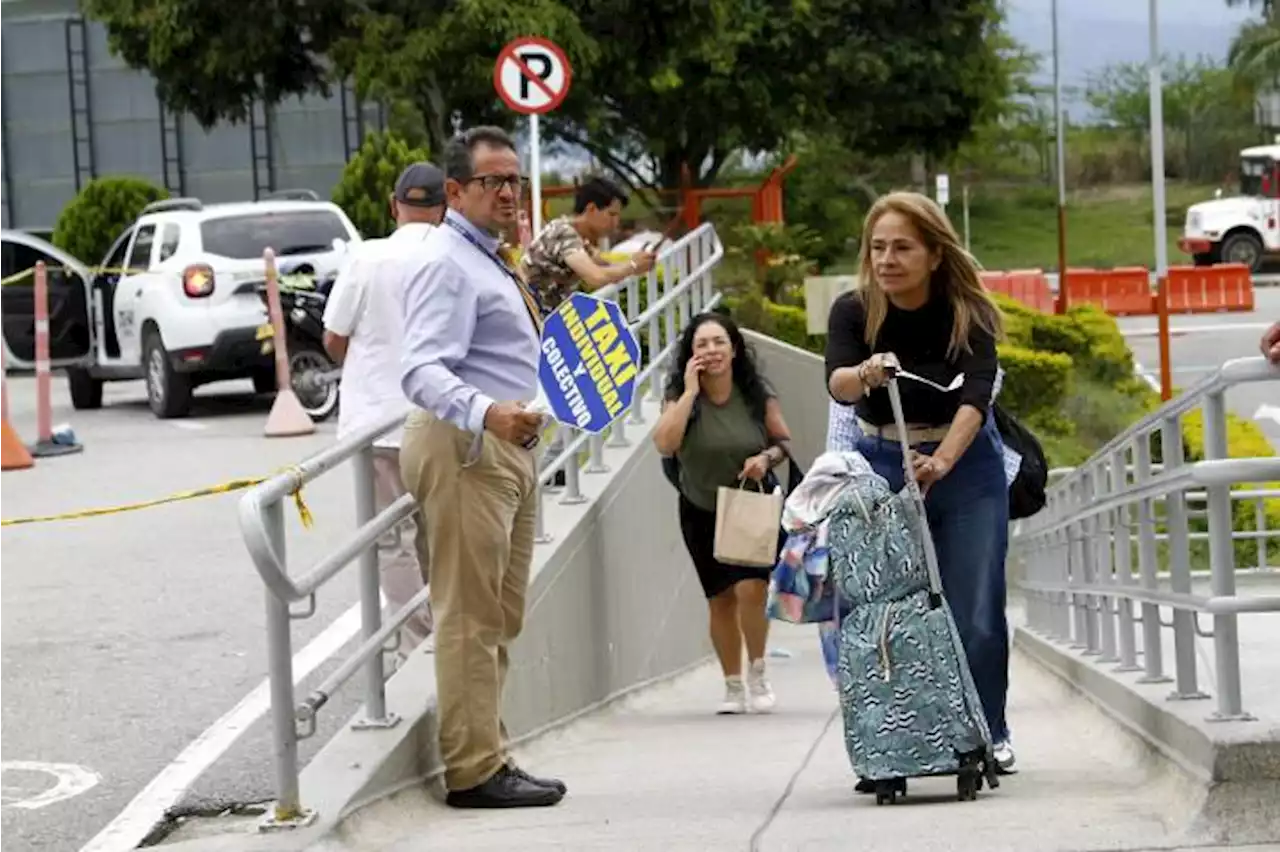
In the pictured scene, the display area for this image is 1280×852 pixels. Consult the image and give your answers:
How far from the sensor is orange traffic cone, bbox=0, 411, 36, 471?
17.8 metres

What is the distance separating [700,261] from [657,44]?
19208 millimetres

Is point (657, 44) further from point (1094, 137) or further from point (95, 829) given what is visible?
point (1094, 137)

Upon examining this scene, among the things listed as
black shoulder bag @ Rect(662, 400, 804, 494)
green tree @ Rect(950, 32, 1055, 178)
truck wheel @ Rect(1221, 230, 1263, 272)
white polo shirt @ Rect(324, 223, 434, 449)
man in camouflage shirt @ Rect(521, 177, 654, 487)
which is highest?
green tree @ Rect(950, 32, 1055, 178)

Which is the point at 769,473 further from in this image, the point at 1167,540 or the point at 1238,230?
the point at 1238,230

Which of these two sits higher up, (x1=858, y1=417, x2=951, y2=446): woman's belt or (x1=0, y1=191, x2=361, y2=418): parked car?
(x1=0, y1=191, x2=361, y2=418): parked car

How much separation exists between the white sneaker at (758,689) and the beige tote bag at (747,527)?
0.81 metres

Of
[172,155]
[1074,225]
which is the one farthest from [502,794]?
[1074,225]

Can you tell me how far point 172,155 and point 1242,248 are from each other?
23300 millimetres

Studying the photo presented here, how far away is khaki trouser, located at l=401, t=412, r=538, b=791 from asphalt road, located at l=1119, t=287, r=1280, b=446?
20.8m

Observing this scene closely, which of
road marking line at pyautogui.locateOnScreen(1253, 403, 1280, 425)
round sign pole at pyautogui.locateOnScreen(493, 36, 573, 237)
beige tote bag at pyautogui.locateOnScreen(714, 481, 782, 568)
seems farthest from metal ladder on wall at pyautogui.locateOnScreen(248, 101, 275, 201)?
beige tote bag at pyautogui.locateOnScreen(714, 481, 782, 568)

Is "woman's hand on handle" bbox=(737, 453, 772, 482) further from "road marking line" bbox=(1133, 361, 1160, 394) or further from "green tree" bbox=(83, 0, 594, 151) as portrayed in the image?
"green tree" bbox=(83, 0, 594, 151)

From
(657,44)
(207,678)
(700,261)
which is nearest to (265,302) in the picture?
(700,261)

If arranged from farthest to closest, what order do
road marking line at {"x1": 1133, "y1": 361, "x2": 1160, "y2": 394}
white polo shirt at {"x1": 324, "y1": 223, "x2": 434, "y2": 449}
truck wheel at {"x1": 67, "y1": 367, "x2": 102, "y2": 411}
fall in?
road marking line at {"x1": 1133, "y1": 361, "x2": 1160, "y2": 394}
truck wheel at {"x1": 67, "y1": 367, "x2": 102, "y2": 411}
white polo shirt at {"x1": 324, "y1": 223, "x2": 434, "y2": 449}

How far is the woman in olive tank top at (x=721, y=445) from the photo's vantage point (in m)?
11.6
